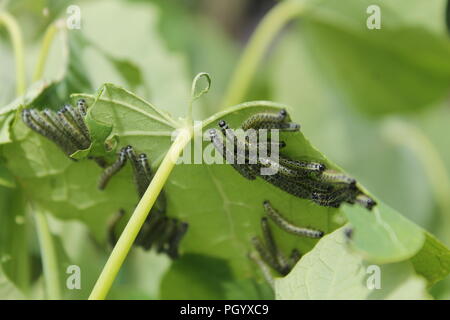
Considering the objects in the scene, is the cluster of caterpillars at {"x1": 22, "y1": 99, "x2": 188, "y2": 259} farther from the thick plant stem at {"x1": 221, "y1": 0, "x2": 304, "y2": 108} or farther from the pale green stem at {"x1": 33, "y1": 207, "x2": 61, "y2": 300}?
the thick plant stem at {"x1": 221, "y1": 0, "x2": 304, "y2": 108}

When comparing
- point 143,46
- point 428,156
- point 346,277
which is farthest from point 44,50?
point 428,156

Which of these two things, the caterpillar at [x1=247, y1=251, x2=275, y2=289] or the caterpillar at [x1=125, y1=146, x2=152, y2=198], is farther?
the caterpillar at [x1=247, y1=251, x2=275, y2=289]

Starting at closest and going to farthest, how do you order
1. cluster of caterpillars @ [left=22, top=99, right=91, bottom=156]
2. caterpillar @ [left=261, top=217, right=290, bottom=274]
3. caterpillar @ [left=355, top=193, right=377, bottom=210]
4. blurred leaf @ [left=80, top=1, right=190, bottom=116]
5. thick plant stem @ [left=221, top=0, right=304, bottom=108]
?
caterpillar @ [left=355, top=193, right=377, bottom=210], cluster of caterpillars @ [left=22, top=99, right=91, bottom=156], caterpillar @ [left=261, top=217, right=290, bottom=274], blurred leaf @ [left=80, top=1, right=190, bottom=116], thick plant stem @ [left=221, top=0, right=304, bottom=108]

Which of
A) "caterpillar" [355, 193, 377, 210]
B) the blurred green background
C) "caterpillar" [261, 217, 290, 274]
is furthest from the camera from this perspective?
the blurred green background

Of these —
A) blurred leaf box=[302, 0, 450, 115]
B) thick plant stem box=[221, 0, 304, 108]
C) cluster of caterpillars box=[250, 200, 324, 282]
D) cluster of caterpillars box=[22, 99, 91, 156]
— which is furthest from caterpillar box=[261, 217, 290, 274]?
blurred leaf box=[302, 0, 450, 115]

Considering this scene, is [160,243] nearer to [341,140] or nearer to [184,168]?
[184,168]

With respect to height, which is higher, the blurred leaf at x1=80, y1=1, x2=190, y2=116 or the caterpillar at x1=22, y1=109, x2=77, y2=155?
the blurred leaf at x1=80, y1=1, x2=190, y2=116
